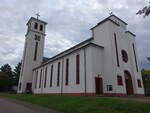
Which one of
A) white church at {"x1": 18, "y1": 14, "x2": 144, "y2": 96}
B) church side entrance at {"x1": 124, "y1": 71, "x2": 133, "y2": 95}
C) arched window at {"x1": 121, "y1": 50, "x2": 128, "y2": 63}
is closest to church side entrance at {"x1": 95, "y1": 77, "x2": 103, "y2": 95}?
white church at {"x1": 18, "y1": 14, "x2": 144, "y2": 96}

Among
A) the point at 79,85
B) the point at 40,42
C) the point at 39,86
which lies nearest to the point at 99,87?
the point at 79,85

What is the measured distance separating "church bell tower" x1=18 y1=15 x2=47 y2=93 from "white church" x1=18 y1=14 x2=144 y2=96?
27.2 feet

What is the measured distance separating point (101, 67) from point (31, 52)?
2843cm

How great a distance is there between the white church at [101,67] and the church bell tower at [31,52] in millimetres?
8284

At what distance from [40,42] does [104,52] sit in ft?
94.6

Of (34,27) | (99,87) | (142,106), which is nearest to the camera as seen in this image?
(142,106)

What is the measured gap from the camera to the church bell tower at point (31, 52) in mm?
42125

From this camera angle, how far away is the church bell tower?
4212 centimetres

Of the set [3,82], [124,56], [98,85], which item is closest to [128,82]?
[124,56]

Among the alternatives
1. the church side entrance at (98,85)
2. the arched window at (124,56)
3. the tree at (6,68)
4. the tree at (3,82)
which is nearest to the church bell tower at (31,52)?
the tree at (3,82)

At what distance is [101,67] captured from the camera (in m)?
23.1

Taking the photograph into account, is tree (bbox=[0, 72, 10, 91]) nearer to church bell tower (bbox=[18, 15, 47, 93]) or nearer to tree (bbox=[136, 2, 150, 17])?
church bell tower (bbox=[18, 15, 47, 93])

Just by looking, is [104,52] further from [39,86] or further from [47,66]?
[39,86]

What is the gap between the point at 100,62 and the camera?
23.2 meters
